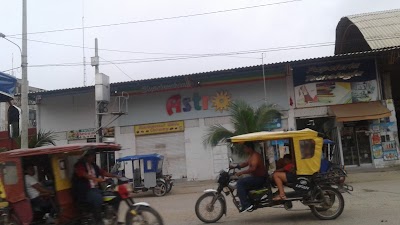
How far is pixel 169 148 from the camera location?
24.5 meters

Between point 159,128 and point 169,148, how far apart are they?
1279 millimetres

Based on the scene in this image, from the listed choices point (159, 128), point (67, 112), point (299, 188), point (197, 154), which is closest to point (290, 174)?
point (299, 188)

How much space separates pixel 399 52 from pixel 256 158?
50.3ft

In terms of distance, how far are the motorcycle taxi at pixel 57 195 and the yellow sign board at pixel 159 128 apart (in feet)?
53.2

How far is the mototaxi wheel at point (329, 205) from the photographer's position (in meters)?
8.94

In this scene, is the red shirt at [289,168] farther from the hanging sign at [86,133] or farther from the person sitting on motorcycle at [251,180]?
the hanging sign at [86,133]

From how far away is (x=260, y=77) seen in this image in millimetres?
23453

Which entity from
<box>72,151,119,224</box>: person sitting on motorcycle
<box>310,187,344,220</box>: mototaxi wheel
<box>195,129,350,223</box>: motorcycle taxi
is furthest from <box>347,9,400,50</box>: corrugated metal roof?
<box>72,151,119,224</box>: person sitting on motorcycle

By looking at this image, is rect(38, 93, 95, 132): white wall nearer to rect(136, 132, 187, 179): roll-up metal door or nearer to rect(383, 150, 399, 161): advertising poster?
rect(136, 132, 187, 179): roll-up metal door

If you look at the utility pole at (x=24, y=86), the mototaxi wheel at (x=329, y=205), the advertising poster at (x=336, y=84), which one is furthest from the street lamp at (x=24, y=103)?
the advertising poster at (x=336, y=84)

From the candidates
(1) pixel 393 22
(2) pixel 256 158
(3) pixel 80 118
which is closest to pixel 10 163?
(2) pixel 256 158

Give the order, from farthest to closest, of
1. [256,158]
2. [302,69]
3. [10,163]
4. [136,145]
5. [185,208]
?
[136,145], [302,69], [185,208], [256,158], [10,163]

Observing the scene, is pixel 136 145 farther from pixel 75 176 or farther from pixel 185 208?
pixel 75 176

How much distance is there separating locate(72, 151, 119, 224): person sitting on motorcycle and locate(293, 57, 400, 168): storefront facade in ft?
53.8
